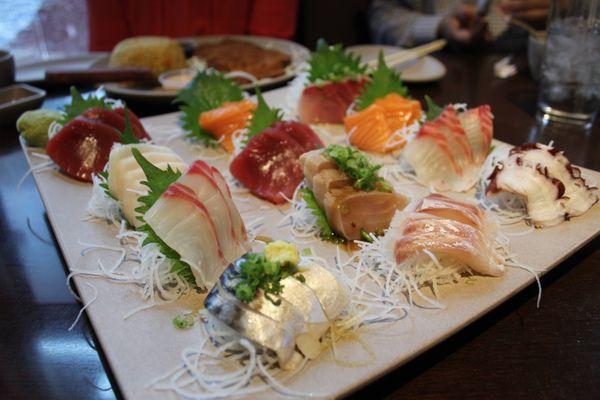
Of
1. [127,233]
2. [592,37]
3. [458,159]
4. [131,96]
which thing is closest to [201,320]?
[127,233]

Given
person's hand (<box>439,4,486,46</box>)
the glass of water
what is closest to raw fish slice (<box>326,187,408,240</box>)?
the glass of water

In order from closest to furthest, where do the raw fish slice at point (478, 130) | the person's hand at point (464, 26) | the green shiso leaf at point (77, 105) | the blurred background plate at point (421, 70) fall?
the raw fish slice at point (478, 130) → the green shiso leaf at point (77, 105) → the blurred background plate at point (421, 70) → the person's hand at point (464, 26)

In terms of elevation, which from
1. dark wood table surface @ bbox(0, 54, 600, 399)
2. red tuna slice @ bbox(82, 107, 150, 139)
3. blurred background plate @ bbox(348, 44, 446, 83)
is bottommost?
dark wood table surface @ bbox(0, 54, 600, 399)

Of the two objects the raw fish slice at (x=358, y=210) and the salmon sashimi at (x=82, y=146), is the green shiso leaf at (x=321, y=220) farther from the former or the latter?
the salmon sashimi at (x=82, y=146)

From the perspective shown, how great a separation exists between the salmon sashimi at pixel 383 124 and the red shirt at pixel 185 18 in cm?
395

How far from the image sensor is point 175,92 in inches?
161

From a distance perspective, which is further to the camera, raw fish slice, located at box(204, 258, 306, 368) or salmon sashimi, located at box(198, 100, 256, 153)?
salmon sashimi, located at box(198, 100, 256, 153)

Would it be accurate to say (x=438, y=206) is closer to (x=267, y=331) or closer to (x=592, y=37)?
(x=267, y=331)

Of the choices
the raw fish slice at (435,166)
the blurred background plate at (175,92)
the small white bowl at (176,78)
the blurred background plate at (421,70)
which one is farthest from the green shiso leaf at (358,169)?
the blurred background plate at (421,70)

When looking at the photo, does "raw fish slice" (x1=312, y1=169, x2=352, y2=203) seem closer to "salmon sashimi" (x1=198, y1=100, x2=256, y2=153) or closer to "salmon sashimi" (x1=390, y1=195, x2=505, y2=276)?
"salmon sashimi" (x1=390, y1=195, x2=505, y2=276)

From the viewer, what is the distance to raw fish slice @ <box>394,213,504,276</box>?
1963 millimetres

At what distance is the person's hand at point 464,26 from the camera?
5852 millimetres

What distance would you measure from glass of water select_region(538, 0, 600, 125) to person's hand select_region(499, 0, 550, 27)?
1.46m

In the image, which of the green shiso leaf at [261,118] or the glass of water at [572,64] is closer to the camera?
the green shiso leaf at [261,118]
